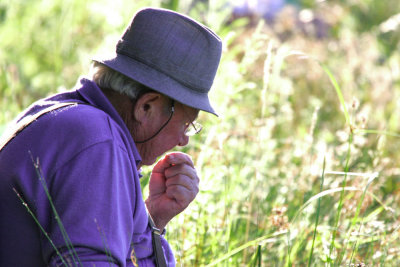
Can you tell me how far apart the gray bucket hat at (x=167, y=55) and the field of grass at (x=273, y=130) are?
20 cm

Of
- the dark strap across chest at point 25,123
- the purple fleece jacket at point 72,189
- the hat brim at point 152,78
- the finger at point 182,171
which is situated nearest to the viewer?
the purple fleece jacket at point 72,189

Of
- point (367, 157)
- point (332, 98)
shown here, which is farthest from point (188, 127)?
point (332, 98)

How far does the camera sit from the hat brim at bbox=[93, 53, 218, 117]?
206 centimetres

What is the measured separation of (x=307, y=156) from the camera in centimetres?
415

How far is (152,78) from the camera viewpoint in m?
2.08

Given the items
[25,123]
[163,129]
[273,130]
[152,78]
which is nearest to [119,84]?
[152,78]

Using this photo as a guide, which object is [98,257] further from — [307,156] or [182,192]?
[307,156]

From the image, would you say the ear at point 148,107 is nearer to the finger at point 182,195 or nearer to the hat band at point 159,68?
the hat band at point 159,68

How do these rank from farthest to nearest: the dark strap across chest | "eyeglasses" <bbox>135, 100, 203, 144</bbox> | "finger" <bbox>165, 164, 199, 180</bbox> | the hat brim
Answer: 1. "finger" <bbox>165, 164, 199, 180</bbox>
2. "eyeglasses" <bbox>135, 100, 203, 144</bbox>
3. the hat brim
4. the dark strap across chest

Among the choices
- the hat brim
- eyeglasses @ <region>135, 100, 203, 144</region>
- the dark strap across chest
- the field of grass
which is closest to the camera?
the dark strap across chest

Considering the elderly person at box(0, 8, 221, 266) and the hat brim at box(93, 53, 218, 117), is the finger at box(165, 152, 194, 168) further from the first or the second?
the hat brim at box(93, 53, 218, 117)

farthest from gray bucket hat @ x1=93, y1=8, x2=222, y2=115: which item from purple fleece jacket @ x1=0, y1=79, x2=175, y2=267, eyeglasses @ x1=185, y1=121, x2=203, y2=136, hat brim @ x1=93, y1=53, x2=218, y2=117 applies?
purple fleece jacket @ x1=0, y1=79, x2=175, y2=267

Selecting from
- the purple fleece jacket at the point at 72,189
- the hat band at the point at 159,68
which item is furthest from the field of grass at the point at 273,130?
the purple fleece jacket at the point at 72,189

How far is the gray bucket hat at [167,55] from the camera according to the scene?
210 centimetres
